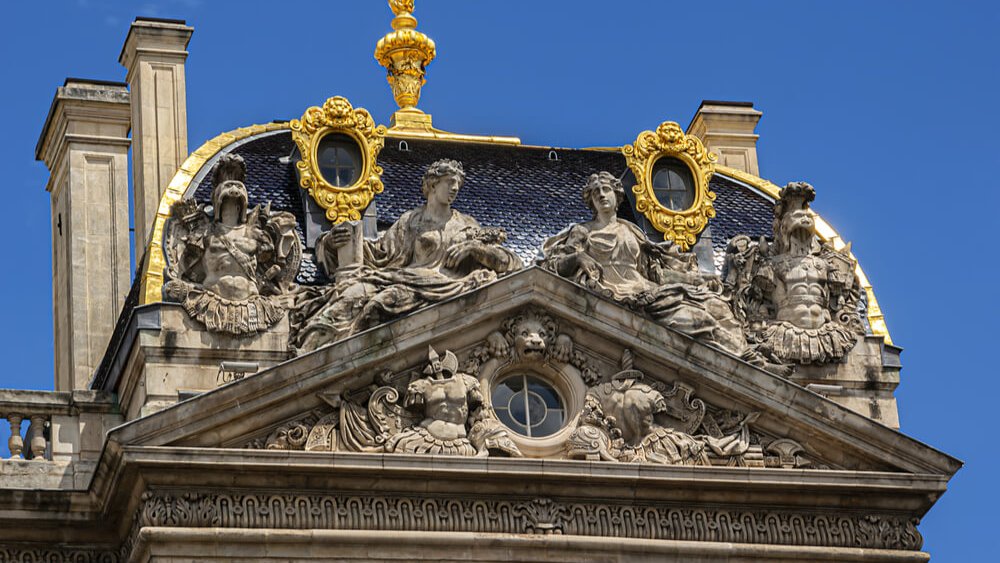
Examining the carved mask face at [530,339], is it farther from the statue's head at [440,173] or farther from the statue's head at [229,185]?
the statue's head at [229,185]

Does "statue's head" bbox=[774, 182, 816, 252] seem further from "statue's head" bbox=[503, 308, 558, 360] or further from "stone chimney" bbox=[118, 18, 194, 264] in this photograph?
"stone chimney" bbox=[118, 18, 194, 264]

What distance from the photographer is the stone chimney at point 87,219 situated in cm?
4919

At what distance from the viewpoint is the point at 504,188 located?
161 ft

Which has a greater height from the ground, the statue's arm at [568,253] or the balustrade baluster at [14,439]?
the statue's arm at [568,253]

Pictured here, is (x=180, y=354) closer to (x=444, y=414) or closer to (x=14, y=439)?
(x=14, y=439)

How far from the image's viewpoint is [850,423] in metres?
45.0

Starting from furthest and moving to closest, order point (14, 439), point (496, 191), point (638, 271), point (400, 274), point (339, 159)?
point (496, 191) < point (339, 159) < point (638, 271) < point (400, 274) < point (14, 439)

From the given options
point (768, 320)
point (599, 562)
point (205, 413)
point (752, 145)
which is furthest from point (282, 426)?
point (752, 145)

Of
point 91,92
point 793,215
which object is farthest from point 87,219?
point 793,215

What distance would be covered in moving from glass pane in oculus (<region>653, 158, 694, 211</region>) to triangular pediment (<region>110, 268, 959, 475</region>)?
13.5ft

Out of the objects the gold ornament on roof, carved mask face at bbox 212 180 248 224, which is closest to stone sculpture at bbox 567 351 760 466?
carved mask face at bbox 212 180 248 224

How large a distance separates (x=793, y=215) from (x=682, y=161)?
217cm

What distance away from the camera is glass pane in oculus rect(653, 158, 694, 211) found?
48656 mm

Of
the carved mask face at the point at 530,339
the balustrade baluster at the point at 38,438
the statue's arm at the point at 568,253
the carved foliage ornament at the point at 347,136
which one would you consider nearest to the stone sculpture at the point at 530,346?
the carved mask face at the point at 530,339
